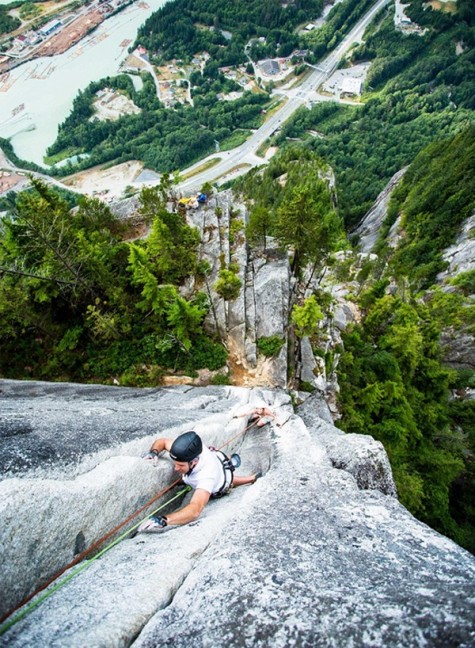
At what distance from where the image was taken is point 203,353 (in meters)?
19.9

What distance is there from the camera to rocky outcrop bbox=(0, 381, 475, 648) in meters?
4.30

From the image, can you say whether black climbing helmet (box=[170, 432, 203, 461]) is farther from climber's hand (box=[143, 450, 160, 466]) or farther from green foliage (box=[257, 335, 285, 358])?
green foliage (box=[257, 335, 285, 358])

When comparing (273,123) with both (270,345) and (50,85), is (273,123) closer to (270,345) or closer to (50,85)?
(50,85)

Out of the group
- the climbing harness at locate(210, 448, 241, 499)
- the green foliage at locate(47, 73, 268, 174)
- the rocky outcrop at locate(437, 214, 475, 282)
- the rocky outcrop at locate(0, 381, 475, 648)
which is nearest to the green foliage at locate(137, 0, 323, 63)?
the green foliage at locate(47, 73, 268, 174)

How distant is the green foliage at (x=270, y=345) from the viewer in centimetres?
2062

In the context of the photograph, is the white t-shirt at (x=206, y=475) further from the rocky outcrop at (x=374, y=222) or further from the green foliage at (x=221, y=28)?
the green foliage at (x=221, y=28)

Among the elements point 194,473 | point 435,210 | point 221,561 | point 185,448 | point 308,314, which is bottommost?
point 435,210

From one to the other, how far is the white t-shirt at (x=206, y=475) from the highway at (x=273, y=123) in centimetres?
8417

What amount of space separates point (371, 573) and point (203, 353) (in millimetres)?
15253

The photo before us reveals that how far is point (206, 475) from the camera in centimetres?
821

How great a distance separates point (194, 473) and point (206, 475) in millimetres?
284

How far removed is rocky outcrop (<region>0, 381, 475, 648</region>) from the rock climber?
249 mm

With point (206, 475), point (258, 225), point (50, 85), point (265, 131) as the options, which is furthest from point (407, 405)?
point (50, 85)

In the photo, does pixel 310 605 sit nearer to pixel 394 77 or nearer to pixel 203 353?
pixel 203 353
